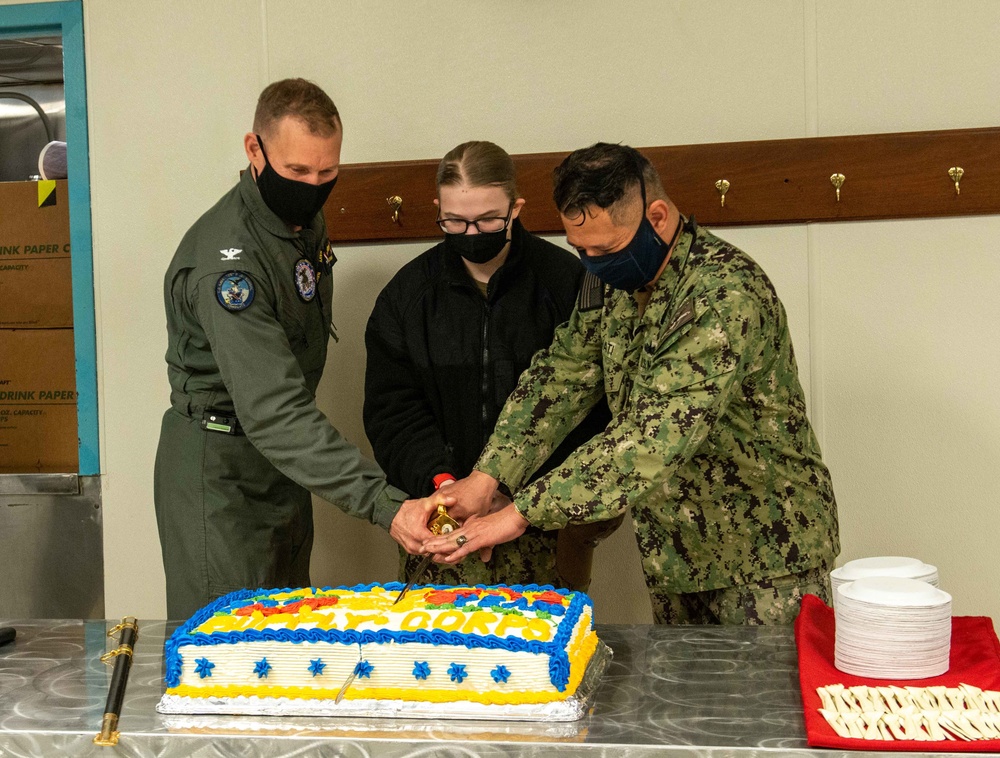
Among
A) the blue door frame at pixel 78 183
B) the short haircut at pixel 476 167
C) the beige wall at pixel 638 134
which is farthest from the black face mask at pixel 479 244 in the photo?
the blue door frame at pixel 78 183

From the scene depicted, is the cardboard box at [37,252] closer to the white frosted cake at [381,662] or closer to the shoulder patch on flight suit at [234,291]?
the shoulder patch on flight suit at [234,291]

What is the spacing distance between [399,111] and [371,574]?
4.71 ft

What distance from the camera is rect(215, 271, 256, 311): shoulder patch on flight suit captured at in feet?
7.48

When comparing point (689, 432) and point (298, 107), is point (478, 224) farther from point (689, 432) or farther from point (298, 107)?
point (689, 432)

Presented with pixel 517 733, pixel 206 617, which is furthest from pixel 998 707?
pixel 206 617

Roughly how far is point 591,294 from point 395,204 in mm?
1041

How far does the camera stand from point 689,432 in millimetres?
1887

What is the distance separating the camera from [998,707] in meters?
1.47

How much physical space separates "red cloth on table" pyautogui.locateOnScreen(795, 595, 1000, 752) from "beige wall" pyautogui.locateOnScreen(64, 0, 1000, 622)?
1.15 metres

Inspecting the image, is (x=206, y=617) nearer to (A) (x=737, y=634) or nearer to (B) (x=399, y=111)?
(A) (x=737, y=634)

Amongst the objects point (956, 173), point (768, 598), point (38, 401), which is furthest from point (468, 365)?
point (38, 401)

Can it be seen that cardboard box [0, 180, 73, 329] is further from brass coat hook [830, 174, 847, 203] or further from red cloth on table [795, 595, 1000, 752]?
red cloth on table [795, 595, 1000, 752]

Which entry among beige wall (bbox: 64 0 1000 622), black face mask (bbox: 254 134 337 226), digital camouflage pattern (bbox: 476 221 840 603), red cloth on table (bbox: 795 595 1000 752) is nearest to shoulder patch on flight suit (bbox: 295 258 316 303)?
black face mask (bbox: 254 134 337 226)

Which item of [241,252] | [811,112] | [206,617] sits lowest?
[206,617]
